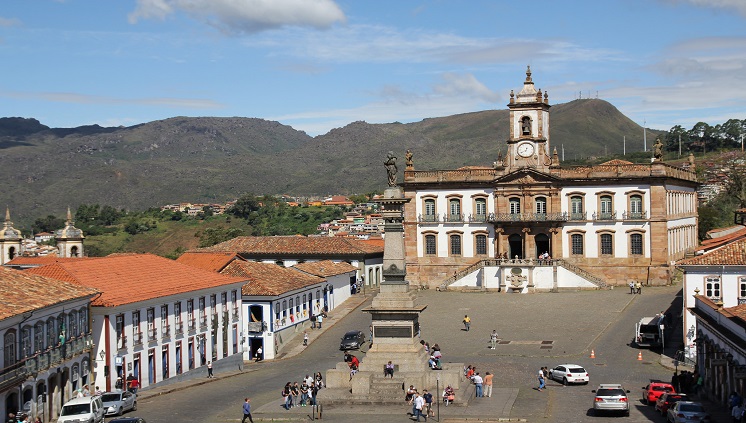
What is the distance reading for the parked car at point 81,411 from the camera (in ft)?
100

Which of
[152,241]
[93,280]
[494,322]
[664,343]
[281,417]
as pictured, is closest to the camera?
[281,417]

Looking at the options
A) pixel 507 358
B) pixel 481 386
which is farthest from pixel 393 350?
pixel 507 358

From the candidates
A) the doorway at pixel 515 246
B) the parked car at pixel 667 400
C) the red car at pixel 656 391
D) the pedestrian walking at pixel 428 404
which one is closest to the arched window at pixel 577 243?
the doorway at pixel 515 246

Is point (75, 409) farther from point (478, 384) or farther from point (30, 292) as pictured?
point (478, 384)

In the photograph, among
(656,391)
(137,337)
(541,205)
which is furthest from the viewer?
(541,205)

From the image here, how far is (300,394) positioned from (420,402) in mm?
5583

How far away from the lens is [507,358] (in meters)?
→ 46.7

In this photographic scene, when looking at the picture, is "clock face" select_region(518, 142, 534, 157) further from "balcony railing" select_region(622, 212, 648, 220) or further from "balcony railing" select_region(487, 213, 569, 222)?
"balcony railing" select_region(622, 212, 648, 220)

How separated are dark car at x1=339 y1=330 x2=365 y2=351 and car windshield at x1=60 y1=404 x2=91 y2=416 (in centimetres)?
2058

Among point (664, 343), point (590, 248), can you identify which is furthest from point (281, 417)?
point (590, 248)

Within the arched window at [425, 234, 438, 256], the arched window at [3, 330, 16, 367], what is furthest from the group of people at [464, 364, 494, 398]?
the arched window at [425, 234, 438, 256]

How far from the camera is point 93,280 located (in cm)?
4219

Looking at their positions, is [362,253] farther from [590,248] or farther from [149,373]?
[149,373]

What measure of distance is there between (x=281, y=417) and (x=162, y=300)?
39.4ft
